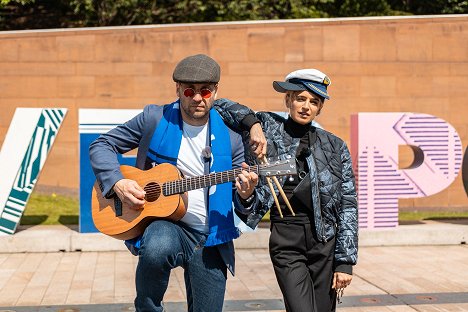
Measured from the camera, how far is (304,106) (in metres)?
4.80

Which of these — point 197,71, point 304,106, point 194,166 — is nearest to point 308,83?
point 304,106

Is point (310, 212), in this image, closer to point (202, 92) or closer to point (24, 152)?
point (202, 92)

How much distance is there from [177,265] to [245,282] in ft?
14.0

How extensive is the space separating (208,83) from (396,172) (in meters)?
7.40

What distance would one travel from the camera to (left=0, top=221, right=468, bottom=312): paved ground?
7.55 metres

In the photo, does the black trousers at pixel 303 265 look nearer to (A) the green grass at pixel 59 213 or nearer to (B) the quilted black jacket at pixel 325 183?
(B) the quilted black jacket at pixel 325 183

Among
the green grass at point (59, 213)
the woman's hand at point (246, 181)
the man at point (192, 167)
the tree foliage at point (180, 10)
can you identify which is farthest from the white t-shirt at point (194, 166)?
the tree foliage at point (180, 10)

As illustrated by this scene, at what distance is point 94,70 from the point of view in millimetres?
15625

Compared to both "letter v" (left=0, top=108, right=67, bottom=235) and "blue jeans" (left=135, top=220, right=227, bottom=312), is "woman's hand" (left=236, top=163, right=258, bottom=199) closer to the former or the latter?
"blue jeans" (left=135, top=220, right=227, bottom=312)

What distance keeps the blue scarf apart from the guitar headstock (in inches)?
15.9

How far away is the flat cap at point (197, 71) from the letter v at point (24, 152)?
270 inches

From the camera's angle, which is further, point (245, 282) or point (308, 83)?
point (245, 282)

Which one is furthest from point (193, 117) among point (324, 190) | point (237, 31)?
point (237, 31)

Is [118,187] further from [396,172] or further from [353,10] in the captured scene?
[353,10]
